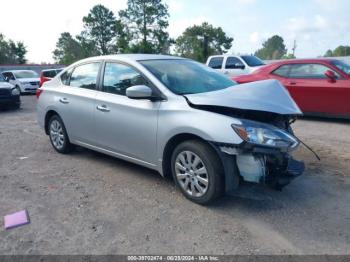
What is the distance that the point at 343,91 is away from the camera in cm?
799

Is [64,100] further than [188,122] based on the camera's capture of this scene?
Answer: Yes

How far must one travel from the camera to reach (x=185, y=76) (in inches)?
182

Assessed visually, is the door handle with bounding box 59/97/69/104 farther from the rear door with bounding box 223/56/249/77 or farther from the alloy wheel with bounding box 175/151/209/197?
the rear door with bounding box 223/56/249/77

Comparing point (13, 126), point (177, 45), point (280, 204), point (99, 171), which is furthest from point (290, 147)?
point (177, 45)

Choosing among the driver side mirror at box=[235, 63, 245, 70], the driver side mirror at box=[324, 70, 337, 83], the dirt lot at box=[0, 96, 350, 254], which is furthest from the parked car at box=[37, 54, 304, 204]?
the driver side mirror at box=[235, 63, 245, 70]

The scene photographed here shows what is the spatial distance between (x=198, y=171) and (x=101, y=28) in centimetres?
6995

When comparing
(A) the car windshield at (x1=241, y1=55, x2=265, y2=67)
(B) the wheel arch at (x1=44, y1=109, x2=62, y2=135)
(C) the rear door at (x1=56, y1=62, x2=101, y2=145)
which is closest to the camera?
(C) the rear door at (x1=56, y1=62, x2=101, y2=145)

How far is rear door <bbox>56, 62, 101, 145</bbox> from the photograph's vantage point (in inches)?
204

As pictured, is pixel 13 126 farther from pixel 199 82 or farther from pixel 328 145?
pixel 328 145

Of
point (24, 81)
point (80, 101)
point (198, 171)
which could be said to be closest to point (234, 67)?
point (80, 101)

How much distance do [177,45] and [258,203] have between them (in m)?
65.3

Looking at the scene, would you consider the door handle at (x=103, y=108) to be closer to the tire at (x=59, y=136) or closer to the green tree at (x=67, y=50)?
the tire at (x=59, y=136)

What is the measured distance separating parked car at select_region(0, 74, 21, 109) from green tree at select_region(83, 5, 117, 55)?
58.0 m

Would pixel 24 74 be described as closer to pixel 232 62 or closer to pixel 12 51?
pixel 232 62
